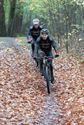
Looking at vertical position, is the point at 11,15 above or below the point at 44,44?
below

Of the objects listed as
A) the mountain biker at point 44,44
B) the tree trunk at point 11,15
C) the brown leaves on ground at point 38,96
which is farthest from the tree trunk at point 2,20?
the mountain biker at point 44,44

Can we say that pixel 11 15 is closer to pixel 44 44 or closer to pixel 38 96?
pixel 44 44

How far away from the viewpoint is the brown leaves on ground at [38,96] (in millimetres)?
8398

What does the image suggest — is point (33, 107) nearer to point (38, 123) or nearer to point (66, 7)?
point (38, 123)

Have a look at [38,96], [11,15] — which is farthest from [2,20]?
[38,96]

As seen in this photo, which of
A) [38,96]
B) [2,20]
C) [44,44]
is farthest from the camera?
[2,20]

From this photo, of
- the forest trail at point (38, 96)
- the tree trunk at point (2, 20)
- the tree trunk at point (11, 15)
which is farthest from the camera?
the tree trunk at point (11, 15)

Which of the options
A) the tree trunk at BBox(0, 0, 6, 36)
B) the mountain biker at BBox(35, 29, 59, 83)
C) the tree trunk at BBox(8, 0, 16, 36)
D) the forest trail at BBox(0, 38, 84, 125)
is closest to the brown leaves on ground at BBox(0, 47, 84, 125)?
the forest trail at BBox(0, 38, 84, 125)

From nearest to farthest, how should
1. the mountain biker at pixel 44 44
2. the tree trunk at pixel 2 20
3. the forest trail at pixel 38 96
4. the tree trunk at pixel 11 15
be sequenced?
1. the forest trail at pixel 38 96
2. the mountain biker at pixel 44 44
3. the tree trunk at pixel 2 20
4. the tree trunk at pixel 11 15

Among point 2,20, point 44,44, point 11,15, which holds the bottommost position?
point 2,20

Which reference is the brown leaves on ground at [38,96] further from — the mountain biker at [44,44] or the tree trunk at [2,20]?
the tree trunk at [2,20]

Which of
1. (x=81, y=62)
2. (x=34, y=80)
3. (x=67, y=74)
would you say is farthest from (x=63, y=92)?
(x=81, y=62)

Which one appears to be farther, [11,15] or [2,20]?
[11,15]

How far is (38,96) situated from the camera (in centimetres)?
1054
